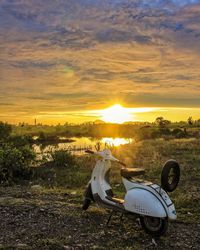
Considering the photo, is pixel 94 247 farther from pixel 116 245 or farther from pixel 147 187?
pixel 147 187

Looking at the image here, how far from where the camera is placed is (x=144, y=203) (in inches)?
275

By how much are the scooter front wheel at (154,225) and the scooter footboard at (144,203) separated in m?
0.21

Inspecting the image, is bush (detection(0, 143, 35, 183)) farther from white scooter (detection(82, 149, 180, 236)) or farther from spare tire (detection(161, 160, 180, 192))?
spare tire (detection(161, 160, 180, 192))

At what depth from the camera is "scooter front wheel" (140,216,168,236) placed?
7047mm

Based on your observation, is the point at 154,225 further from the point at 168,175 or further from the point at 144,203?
the point at 168,175

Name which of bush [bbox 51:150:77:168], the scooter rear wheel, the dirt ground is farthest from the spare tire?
bush [bbox 51:150:77:168]

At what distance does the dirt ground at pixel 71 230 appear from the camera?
22.2 feet

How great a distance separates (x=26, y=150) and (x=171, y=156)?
23.3ft

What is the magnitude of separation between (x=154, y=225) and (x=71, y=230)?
57.8 inches

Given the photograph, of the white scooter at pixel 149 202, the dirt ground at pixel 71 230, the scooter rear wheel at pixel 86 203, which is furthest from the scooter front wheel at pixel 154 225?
the scooter rear wheel at pixel 86 203

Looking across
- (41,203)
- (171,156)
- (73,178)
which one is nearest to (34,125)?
(171,156)

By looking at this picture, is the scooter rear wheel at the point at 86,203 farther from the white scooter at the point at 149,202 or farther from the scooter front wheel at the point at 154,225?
the scooter front wheel at the point at 154,225

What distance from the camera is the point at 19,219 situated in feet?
26.1

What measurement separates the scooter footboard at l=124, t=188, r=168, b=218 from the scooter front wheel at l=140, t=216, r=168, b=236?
214mm
